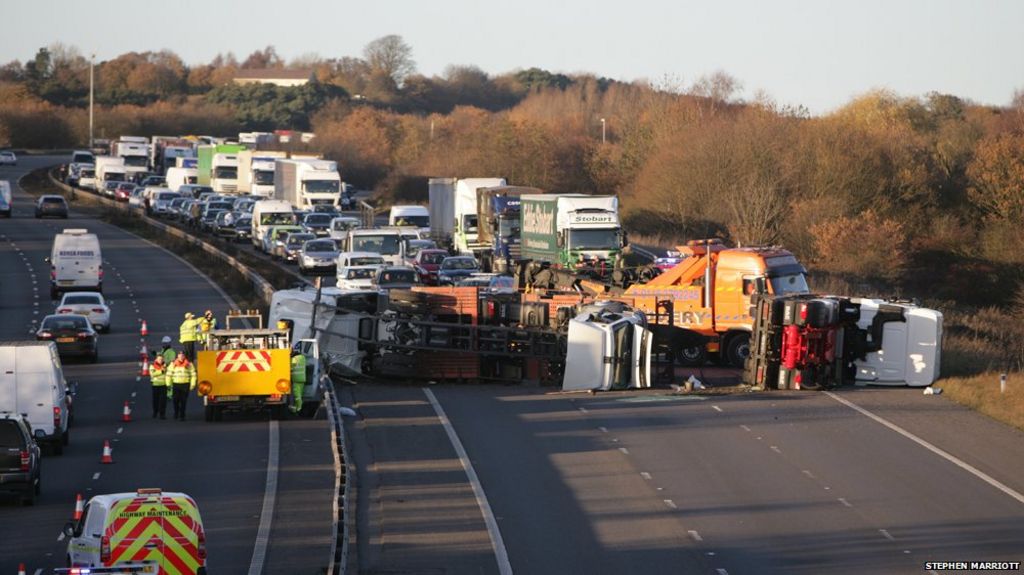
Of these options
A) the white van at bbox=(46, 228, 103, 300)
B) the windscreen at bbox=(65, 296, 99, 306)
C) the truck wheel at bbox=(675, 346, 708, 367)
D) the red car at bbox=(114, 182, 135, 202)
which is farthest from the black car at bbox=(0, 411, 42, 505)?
the red car at bbox=(114, 182, 135, 202)

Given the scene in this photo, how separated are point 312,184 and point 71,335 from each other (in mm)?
39179

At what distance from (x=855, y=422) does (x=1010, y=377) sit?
6043mm

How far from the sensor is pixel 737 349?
36094 millimetres

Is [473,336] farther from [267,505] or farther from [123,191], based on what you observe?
[123,191]

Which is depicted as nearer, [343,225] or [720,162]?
[343,225]

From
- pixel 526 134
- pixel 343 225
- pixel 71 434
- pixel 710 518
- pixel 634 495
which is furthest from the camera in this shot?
pixel 526 134

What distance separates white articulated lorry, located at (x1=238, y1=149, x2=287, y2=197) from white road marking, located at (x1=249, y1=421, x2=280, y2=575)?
58066 mm

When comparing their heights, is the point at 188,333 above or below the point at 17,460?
above

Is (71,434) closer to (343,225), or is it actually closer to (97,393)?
(97,393)

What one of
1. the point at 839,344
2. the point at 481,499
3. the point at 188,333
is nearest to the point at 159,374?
the point at 188,333

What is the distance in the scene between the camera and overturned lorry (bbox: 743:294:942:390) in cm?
3244

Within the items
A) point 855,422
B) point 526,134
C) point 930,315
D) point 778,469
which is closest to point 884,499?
point 778,469

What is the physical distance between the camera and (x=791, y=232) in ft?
227

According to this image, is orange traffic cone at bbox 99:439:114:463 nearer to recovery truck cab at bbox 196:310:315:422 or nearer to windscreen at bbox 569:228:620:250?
recovery truck cab at bbox 196:310:315:422
